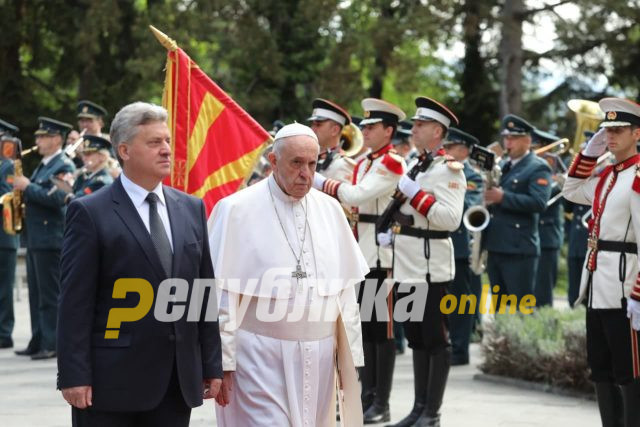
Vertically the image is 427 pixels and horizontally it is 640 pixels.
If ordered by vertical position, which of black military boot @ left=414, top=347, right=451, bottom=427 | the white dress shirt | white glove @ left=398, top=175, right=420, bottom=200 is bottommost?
black military boot @ left=414, top=347, right=451, bottom=427

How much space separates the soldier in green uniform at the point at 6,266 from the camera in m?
13.3

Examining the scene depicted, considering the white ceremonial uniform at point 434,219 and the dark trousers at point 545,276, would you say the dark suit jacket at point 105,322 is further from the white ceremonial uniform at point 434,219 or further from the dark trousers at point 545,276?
the dark trousers at point 545,276

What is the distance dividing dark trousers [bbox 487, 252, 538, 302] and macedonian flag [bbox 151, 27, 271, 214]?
14.8 feet

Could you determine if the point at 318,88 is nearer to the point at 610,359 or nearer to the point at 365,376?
the point at 365,376

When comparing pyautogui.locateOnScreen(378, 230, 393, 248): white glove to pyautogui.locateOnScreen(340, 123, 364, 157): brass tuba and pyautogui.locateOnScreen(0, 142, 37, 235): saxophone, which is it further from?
pyautogui.locateOnScreen(0, 142, 37, 235): saxophone

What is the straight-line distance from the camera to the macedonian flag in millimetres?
8602

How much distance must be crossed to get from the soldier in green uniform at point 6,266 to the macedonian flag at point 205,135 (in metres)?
5.14

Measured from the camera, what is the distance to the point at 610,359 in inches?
282

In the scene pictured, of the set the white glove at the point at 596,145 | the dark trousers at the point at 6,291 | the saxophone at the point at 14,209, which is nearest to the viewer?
the white glove at the point at 596,145

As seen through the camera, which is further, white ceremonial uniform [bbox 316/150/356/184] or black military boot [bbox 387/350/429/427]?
white ceremonial uniform [bbox 316/150/356/184]

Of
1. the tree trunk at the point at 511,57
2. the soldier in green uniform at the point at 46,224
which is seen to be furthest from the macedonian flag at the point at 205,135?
the tree trunk at the point at 511,57

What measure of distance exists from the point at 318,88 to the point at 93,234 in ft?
71.5

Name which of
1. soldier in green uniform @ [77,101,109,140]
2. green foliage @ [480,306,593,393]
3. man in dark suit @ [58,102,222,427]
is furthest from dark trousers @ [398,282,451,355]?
soldier in green uniform @ [77,101,109,140]

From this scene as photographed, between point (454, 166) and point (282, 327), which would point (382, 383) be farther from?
point (282, 327)
